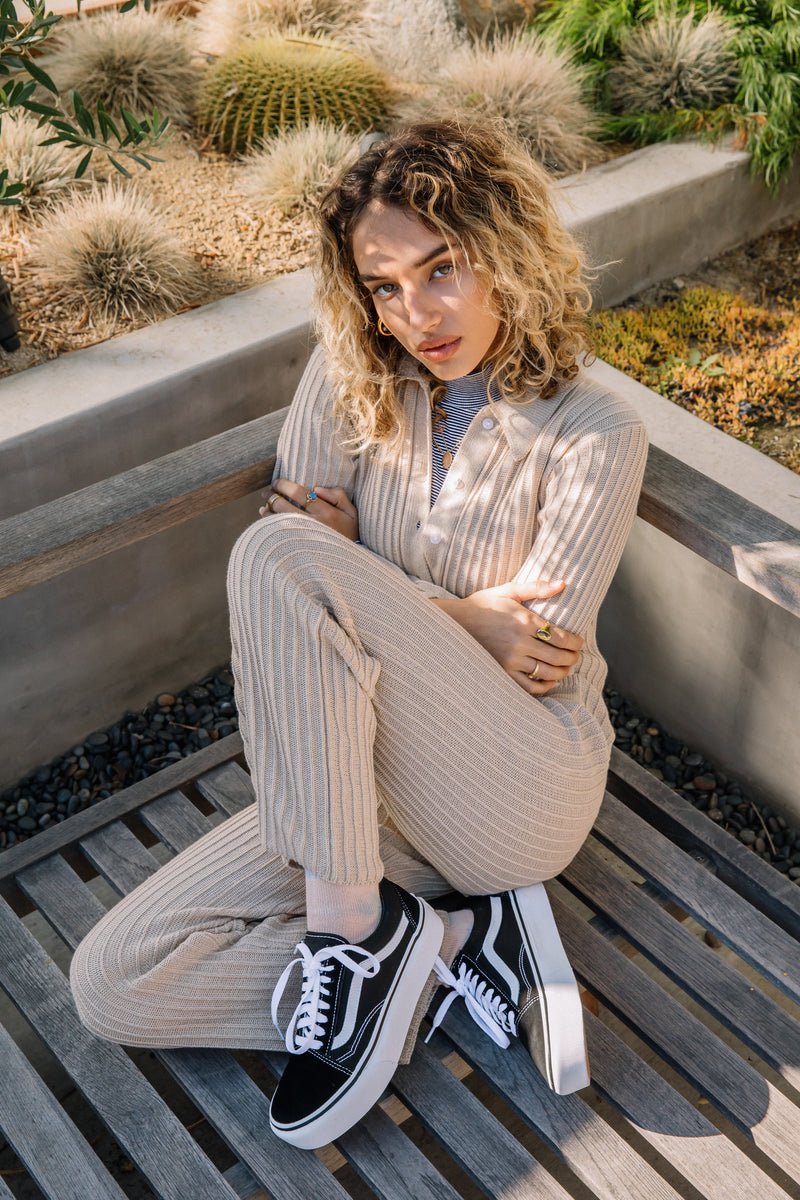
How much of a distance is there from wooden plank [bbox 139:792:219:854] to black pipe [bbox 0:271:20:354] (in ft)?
4.07

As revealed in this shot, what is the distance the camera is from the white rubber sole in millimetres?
1564

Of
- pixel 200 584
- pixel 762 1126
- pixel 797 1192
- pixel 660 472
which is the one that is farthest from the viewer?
pixel 200 584

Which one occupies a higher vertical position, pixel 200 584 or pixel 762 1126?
pixel 762 1126

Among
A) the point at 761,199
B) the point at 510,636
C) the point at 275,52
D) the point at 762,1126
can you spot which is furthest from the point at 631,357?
the point at 762,1126

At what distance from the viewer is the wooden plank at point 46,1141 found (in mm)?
1539

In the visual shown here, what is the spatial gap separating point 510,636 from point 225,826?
0.60 metres

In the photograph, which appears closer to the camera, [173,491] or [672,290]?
[173,491]

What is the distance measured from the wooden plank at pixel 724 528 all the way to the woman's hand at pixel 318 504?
A: 0.52 m

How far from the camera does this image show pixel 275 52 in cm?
371

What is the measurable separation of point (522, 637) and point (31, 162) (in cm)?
239

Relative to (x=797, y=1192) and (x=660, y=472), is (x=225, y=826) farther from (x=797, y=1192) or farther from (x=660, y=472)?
(x=797, y=1192)

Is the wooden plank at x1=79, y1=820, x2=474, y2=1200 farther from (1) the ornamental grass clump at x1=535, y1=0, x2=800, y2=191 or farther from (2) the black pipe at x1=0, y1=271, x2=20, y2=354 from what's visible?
(1) the ornamental grass clump at x1=535, y1=0, x2=800, y2=191

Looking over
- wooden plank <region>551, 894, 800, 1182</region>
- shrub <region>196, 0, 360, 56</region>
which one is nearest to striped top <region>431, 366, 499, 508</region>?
wooden plank <region>551, 894, 800, 1182</region>

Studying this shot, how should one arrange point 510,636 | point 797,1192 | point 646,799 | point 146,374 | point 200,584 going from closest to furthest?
point 510,636, point 797,1192, point 646,799, point 146,374, point 200,584
